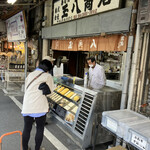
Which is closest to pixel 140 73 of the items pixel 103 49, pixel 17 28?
pixel 103 49

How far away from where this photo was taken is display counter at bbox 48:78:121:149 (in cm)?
423

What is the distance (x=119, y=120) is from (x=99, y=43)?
3494 mm

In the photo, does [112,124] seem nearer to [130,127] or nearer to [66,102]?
[130,127]

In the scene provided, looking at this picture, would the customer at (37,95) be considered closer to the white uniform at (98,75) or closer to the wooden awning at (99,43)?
the wooden awning at (99,43)

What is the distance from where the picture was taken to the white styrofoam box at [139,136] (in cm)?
268

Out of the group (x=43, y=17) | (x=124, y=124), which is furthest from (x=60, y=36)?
(x=124, y=124)

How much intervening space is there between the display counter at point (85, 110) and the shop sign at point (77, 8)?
117 inches

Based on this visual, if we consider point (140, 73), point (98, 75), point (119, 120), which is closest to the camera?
point (119, 120)

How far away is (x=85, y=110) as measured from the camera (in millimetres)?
4445

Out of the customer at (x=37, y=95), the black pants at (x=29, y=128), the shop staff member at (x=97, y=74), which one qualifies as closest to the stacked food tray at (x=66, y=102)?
the shop staff member at (x=97, y=74)

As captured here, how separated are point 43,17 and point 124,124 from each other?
870 cm

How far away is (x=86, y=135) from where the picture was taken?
14.0ft

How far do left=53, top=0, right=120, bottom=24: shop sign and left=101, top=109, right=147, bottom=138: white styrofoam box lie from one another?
3.50 m

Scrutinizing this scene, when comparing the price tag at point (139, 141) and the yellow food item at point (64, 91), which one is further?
the yellow food item at point (64, 91)
